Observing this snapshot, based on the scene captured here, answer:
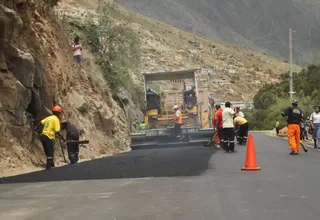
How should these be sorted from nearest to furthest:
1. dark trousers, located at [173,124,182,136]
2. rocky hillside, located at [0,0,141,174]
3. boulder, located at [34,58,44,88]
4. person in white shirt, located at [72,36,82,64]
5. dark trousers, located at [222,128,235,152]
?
1. rocky hillside, located at [0,0,141,174]
2. boulder, located at [34,58,44,88]
3. dark trousers, located at [222,128,235,152]
4. person in white shirt, located at [72,36,82,64]
5. dark trousers, located at [173,124,182,136]

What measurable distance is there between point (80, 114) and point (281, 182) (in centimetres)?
1346

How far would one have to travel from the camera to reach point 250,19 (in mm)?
184875

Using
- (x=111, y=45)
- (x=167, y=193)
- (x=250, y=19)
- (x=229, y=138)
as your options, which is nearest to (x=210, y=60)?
(x=111, y=45)

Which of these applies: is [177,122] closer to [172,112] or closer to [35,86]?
[172,112]

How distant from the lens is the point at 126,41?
32125 mm

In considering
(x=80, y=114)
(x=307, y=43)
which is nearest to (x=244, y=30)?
(x=307, y=43)

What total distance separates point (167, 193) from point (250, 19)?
181 meters

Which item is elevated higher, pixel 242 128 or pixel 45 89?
pixel 45 89

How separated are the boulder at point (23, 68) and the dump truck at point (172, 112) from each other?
9.25 m

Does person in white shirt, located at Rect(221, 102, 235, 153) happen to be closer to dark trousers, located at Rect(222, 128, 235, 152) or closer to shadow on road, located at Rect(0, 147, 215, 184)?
dark trousers, located at Rect(222, 128, 235, 152)

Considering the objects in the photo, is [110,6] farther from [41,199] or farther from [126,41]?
[41,199]

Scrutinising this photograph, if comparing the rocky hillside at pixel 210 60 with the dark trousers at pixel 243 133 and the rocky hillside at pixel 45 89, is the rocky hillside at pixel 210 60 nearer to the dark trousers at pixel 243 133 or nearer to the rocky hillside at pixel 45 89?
the rocky hillside at pixel 45 89

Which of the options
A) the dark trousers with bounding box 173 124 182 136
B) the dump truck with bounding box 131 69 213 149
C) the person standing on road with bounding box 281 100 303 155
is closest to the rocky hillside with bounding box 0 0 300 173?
the dump truck with bounding box 131 69 213 149

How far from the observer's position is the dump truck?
80.2 ft
